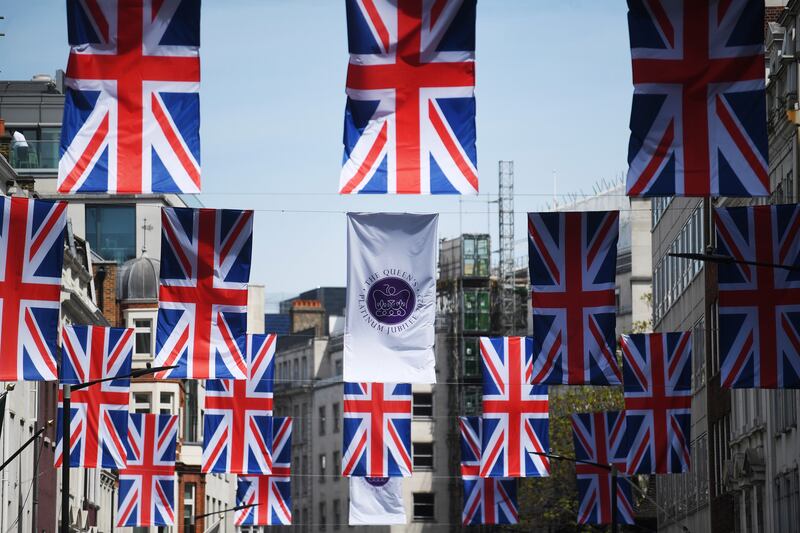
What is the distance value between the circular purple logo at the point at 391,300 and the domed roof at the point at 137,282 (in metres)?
59.3

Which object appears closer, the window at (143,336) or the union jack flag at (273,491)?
the union jack flag at (273,491)

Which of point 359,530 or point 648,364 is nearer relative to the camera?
point 648,364

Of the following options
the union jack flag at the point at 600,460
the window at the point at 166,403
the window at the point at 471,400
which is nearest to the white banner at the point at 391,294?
the union jack flag at the point at 600,460

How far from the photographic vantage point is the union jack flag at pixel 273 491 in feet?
179

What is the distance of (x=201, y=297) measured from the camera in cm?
3525

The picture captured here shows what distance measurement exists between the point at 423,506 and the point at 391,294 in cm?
9762

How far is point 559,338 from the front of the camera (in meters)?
35.9

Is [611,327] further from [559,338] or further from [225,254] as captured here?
[225,254]

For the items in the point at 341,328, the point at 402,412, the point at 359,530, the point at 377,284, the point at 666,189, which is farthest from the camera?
the point at 341,328

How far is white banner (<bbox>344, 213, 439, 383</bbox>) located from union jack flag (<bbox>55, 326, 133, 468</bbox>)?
40.2ft

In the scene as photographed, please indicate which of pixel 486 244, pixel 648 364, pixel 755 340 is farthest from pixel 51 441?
pixel 486 244

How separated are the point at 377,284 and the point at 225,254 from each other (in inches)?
113

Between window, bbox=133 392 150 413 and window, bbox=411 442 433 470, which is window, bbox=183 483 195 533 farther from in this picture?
window, bbox=411 442 433 470

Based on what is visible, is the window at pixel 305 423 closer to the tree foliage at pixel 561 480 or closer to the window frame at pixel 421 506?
the window frame at pixel 421 506
